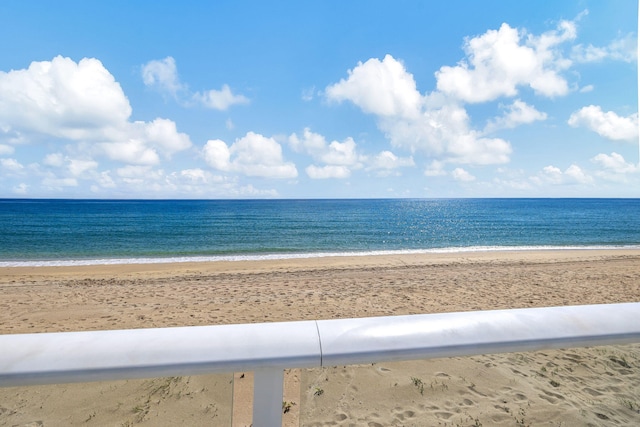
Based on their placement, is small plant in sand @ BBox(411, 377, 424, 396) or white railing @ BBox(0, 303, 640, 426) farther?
small plant in sand @ BBox(411, 377, 424, 396)

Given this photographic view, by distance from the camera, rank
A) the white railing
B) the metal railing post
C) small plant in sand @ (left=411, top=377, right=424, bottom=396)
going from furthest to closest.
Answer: small plant in sand @ (left=411, top=377, right=424, bottom=396)
the metal railing post
the white railing

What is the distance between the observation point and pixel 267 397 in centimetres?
113

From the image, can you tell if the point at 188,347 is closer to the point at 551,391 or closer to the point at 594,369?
the point at 551,391

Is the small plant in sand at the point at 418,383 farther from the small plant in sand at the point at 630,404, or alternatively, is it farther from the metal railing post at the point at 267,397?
the small plant in sand at the point at 630,404

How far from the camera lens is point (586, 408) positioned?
1300 millimetres

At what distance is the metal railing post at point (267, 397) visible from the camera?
1100 mm

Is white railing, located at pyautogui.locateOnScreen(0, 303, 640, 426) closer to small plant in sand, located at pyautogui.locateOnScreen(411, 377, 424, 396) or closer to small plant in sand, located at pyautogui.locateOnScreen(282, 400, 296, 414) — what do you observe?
small plant in sand, located at pyautogui.locateOnScreen(282, 400, 296, 414)

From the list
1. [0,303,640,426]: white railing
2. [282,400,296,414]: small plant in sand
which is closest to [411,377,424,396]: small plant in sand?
[0,303,640,426]: white railing

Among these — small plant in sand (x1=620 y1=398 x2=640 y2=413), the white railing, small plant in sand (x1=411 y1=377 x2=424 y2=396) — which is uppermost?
the white railing

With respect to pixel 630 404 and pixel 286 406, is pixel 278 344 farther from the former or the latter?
pixel 630 404

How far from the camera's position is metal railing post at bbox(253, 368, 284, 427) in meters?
1.10

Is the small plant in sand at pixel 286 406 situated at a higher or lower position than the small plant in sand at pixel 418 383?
lower

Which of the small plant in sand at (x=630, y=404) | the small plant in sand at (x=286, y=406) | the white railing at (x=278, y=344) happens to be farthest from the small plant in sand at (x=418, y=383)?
the small plant in sand at (x=630, y=404)

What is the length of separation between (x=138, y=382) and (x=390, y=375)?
83cm
